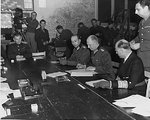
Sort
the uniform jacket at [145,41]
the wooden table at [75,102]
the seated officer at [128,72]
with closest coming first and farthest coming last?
the wooden table at [75,102]
the seated officer at [128,72]
the uniform jacket at [145,41]

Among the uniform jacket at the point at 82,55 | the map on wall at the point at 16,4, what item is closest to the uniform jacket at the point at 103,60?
the uniform jacket at the point at 82,55

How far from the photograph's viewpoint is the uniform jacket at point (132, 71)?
7.81ft

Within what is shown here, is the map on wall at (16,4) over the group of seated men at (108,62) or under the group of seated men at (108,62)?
over

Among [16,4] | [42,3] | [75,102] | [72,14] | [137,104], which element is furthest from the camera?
[72,14]

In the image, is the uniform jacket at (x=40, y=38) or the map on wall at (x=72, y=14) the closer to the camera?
the uniform jacket at (x=40, y=38)

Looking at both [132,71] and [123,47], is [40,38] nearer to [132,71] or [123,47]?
[123,47]

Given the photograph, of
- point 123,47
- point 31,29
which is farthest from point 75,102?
point 31,29

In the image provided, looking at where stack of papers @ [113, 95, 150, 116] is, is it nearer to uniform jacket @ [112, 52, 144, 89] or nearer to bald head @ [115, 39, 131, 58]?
uniform jacket @ [112, 52, 144, 89]

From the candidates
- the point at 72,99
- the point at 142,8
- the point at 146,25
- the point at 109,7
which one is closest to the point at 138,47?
the point at 146,25

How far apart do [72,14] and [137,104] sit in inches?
291

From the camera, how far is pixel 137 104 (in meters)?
1.84

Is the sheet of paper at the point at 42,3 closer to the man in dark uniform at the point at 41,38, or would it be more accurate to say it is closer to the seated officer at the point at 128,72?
the man in dark uniform at the point at 41,38

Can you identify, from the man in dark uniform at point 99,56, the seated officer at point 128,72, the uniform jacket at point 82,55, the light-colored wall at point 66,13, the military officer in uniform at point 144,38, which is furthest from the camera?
the light-colored wall at point 66,13

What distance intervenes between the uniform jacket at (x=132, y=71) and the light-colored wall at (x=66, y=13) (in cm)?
631
